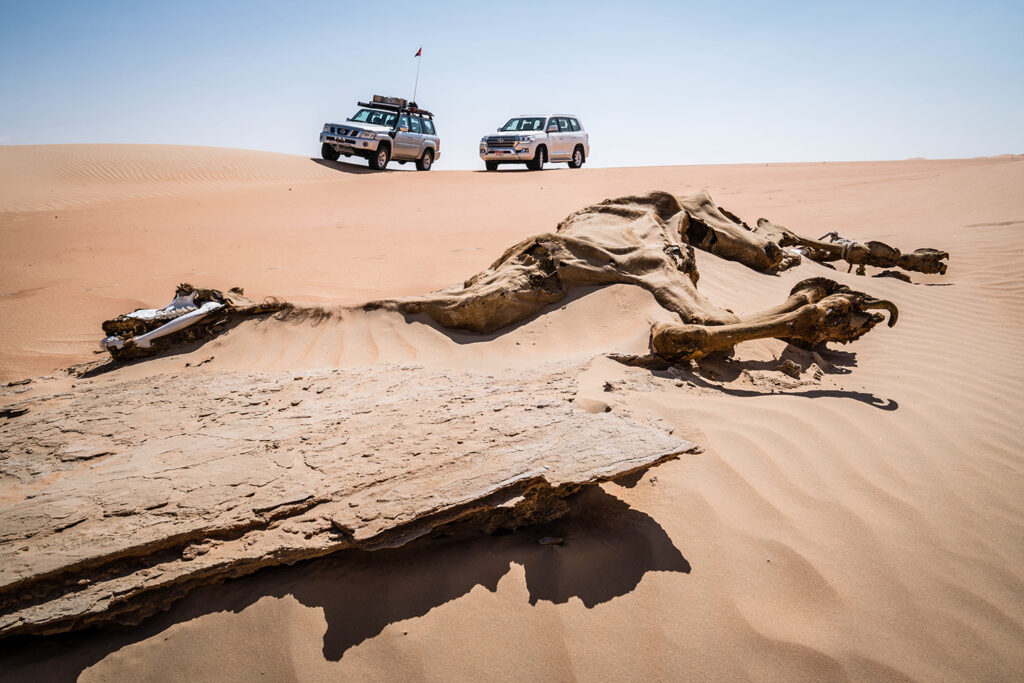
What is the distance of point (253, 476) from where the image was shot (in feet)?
5.65

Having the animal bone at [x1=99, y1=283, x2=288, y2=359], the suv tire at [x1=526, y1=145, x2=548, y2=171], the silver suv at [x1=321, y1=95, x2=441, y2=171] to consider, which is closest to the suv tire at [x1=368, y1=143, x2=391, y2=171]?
the silver suv at [x1=321, y1=95, x2=441, y2=171]

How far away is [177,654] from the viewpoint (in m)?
1.45

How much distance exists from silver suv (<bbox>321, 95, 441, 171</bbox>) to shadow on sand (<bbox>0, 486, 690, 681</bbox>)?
1738 cm

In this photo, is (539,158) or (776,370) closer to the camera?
(776,370)

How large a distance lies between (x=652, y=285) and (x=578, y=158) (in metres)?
17.4

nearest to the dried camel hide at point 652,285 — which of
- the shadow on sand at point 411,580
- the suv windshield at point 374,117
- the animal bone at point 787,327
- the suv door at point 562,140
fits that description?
the animal bone at point 787,327

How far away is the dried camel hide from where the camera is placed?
300 centimetres

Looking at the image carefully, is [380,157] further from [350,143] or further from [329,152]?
[329,152]

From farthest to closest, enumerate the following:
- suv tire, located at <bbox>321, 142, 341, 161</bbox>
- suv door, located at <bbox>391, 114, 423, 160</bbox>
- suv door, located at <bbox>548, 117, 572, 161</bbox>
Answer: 1. suv tire, located at <bbox>321, 142, 341, 161</bbox>
2. suv door, located at <bbox>548, 117, 572, 161</bbox>
3. suv door, located at <bbox>391, 114, 423, 160</bbox>

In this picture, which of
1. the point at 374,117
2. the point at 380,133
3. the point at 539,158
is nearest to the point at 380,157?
the point at 380,133

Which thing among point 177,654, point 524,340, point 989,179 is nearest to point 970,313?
Answer: point 524,340

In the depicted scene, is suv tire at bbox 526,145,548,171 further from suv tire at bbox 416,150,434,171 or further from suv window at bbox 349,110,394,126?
suv window at bbox 349,110,394,126

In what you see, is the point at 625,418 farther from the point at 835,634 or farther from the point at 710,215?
the point at 710,215

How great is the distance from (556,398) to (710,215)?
13.2ft
